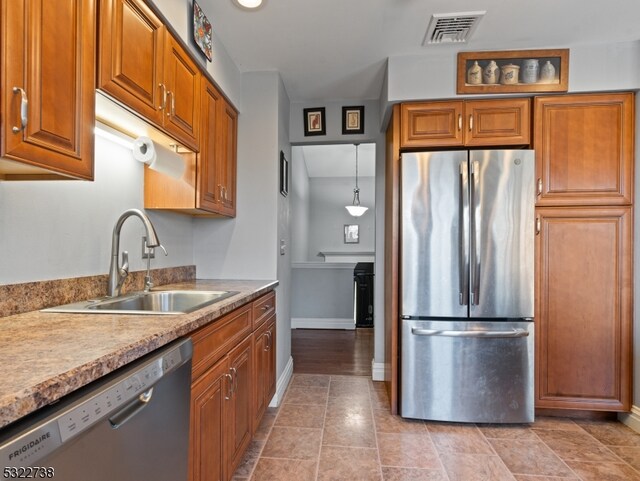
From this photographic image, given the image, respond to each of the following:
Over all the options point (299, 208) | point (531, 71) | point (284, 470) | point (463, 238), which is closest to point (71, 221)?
point (284, 470)

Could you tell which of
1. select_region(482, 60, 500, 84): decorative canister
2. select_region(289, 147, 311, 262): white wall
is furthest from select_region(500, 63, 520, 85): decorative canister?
select_region(289, 147, 311, 262): white wall

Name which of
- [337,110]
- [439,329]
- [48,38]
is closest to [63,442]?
[48,38]

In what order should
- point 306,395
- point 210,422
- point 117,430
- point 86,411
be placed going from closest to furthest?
point 86,411, point 117,430, point 210,422, point 306,395

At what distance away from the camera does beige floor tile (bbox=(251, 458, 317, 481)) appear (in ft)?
5.76

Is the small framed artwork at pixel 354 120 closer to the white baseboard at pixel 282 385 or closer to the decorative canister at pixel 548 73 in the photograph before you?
the decorative canister at pixel 548 73

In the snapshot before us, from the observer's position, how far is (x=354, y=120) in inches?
125

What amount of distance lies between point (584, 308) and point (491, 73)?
5.66ft

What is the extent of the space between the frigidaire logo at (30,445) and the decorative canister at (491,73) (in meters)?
2.80

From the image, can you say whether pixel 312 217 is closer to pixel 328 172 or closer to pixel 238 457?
pixel 328 172

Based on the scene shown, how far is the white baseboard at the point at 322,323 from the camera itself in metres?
5.04

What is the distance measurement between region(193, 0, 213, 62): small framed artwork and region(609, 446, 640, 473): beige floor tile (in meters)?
3.31

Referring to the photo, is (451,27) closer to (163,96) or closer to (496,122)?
(496,122)

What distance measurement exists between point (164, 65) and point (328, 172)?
242 inches

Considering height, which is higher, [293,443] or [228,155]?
[228,155]
